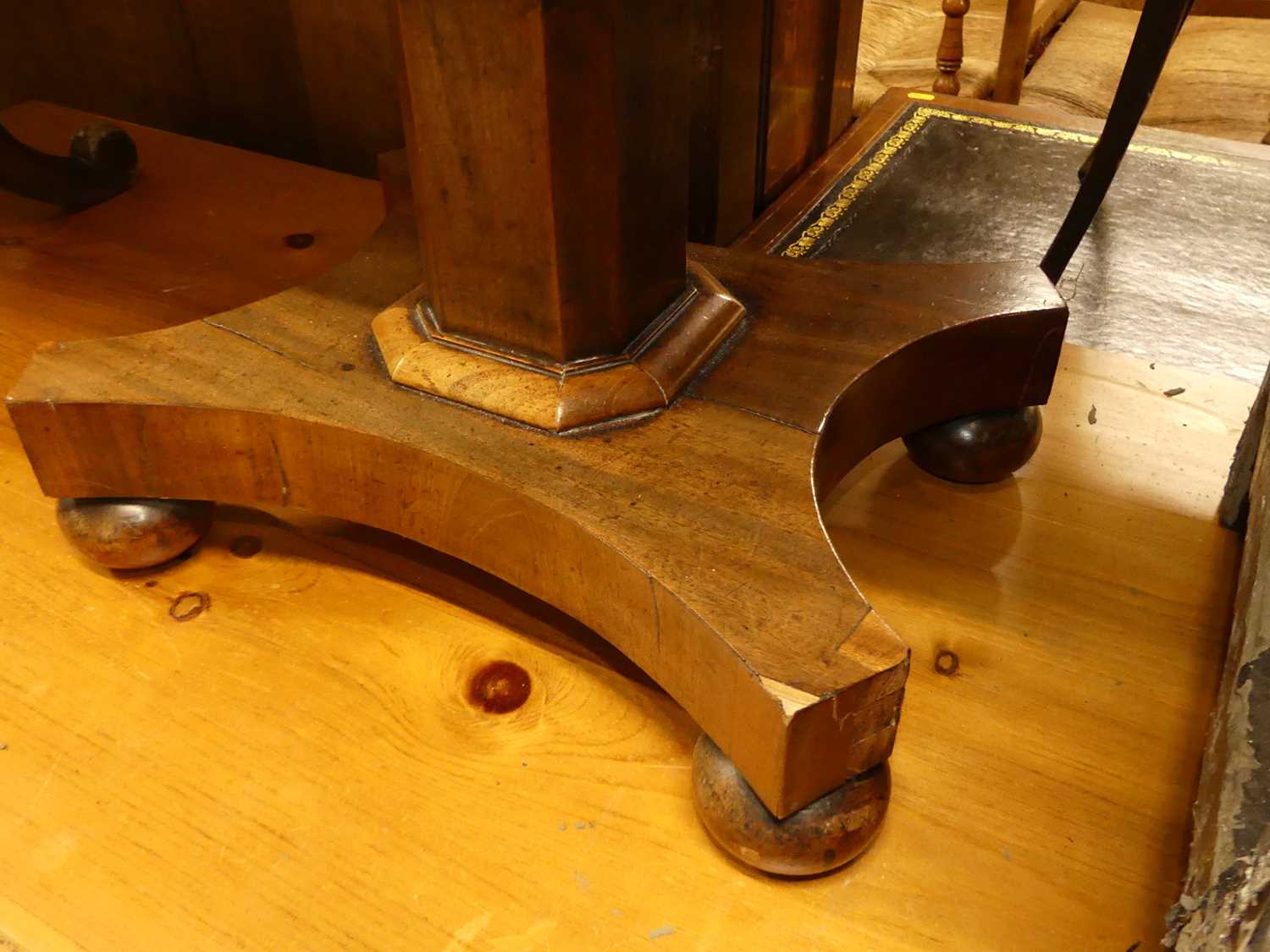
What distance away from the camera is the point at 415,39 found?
651 mm

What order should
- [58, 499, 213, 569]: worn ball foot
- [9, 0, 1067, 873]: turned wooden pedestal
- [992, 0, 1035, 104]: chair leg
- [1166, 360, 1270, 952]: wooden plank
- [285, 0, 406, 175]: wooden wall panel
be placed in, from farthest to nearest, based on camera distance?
[992, 0, 1035, 104]: chair leg < [285, 0, 406, 175]: wooden wall panel < [58, 499, 213, 569]: worn ball foot < [9, 0, 1067, 873]: turned wooden pedestal < [1166, 360, 1270, 952]: wooden plank

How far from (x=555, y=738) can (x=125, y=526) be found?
1.11 feet

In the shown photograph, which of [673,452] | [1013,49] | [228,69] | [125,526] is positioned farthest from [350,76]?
[1013,49]

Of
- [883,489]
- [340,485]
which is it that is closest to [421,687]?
[340,485]

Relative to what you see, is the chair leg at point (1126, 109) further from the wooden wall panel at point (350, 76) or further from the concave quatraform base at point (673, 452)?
the wooden wall panel at point (350, 76)

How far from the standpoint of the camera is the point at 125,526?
2.69 ft

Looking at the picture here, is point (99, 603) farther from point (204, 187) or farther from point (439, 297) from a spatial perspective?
point (204, 187)

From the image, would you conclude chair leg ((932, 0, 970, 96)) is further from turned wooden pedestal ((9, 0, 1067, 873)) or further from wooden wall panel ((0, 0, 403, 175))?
turned wooden pedestal ((9, 0, 1067, 873))

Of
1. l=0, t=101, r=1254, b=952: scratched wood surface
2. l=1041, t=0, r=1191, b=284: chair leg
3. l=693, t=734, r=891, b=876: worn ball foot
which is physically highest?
l=1041, t=0, r=1191, b=284: chair leg

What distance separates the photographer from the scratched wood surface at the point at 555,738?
65 centimetres

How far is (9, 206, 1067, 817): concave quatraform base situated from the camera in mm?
601

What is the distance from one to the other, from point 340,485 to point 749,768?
1.09 ft

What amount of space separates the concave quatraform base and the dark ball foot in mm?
27

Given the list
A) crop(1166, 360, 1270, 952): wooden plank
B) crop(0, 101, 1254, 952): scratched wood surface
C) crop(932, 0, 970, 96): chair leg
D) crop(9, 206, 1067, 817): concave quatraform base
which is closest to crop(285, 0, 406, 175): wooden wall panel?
crop(9, 206, 1067, 817): concave quatraform base
